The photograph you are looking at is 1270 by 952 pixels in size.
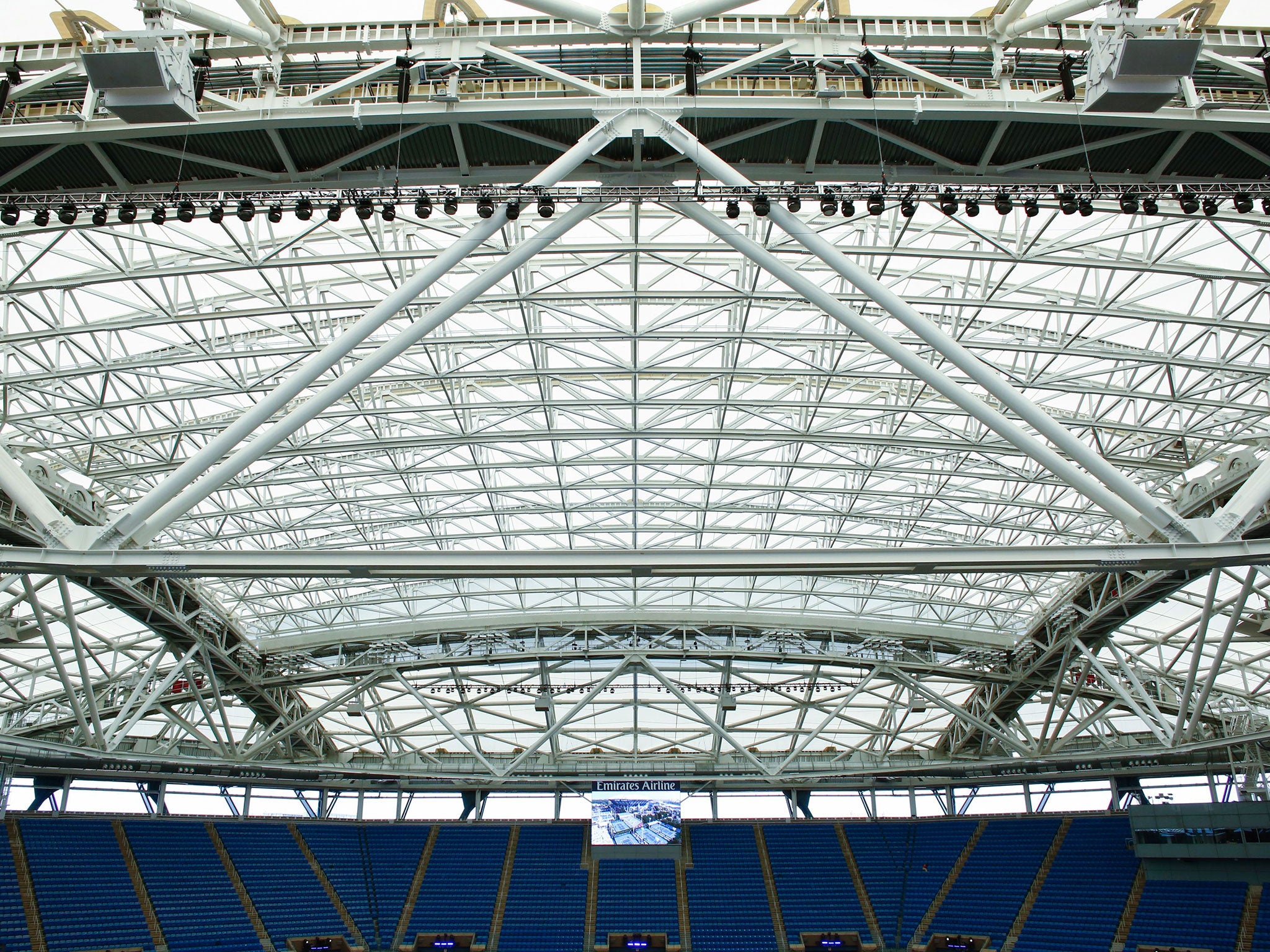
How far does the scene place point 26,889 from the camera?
124ft

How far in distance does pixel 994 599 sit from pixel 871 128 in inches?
1158

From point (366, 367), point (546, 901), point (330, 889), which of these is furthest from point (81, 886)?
point (366, 367)

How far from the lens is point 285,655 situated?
132 feet

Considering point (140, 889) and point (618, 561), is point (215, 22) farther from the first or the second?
point (140, 889)

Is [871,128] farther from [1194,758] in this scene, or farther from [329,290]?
[1194,758]

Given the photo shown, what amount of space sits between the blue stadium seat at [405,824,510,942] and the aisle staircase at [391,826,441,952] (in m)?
0.16

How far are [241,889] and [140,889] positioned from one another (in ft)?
14.5

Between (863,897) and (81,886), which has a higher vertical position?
(863,897)

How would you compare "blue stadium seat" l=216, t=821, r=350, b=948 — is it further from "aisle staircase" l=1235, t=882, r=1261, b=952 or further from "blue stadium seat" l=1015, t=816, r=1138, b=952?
"aisle staircase" l=1235, t=882, r=1261, b=952

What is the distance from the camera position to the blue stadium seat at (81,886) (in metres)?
37.1

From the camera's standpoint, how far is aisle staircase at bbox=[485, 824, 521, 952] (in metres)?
42.9

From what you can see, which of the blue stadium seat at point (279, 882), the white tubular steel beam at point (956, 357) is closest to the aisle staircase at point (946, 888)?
the blue stadium seat at point (279, 882)

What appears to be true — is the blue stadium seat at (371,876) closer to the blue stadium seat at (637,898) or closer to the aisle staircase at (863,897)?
the blue stadium seat at (637,898)

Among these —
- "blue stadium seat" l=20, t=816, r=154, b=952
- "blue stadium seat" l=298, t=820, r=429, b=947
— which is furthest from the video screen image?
"blue stadium seat" l=20, t=816, r=154, b=952
